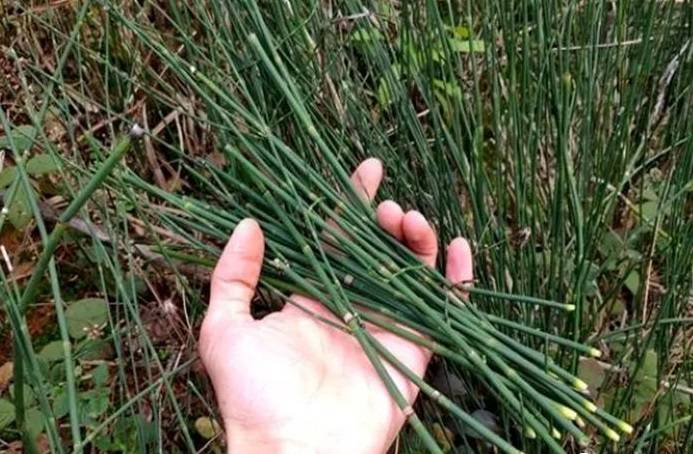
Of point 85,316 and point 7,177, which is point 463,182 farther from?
point 7,177

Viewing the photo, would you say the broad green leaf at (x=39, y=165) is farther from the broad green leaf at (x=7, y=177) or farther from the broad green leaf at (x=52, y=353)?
the broad green leaf at (x=52, y=353)

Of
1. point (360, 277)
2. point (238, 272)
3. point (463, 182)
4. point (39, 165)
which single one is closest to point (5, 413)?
point (39, 165)

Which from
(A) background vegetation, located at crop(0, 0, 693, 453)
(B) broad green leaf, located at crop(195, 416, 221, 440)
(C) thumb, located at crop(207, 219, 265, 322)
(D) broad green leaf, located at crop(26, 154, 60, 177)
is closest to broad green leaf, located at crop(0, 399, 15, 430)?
(A) background vegetation, located at crop(0, 0, 693, 453)

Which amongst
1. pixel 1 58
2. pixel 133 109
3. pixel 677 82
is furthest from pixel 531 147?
pixel 1 58

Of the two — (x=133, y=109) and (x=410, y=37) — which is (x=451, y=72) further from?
(x=133, y=109)

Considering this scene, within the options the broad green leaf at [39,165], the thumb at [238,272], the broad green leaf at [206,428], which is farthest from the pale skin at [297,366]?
the broad green leaf at [39,165]

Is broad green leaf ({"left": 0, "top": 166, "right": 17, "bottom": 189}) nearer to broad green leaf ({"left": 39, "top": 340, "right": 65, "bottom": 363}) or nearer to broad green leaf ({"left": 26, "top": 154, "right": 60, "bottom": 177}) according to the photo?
broad green leaf ({"left": 26, "top": 154, "right": 60, "bottom": 177})
